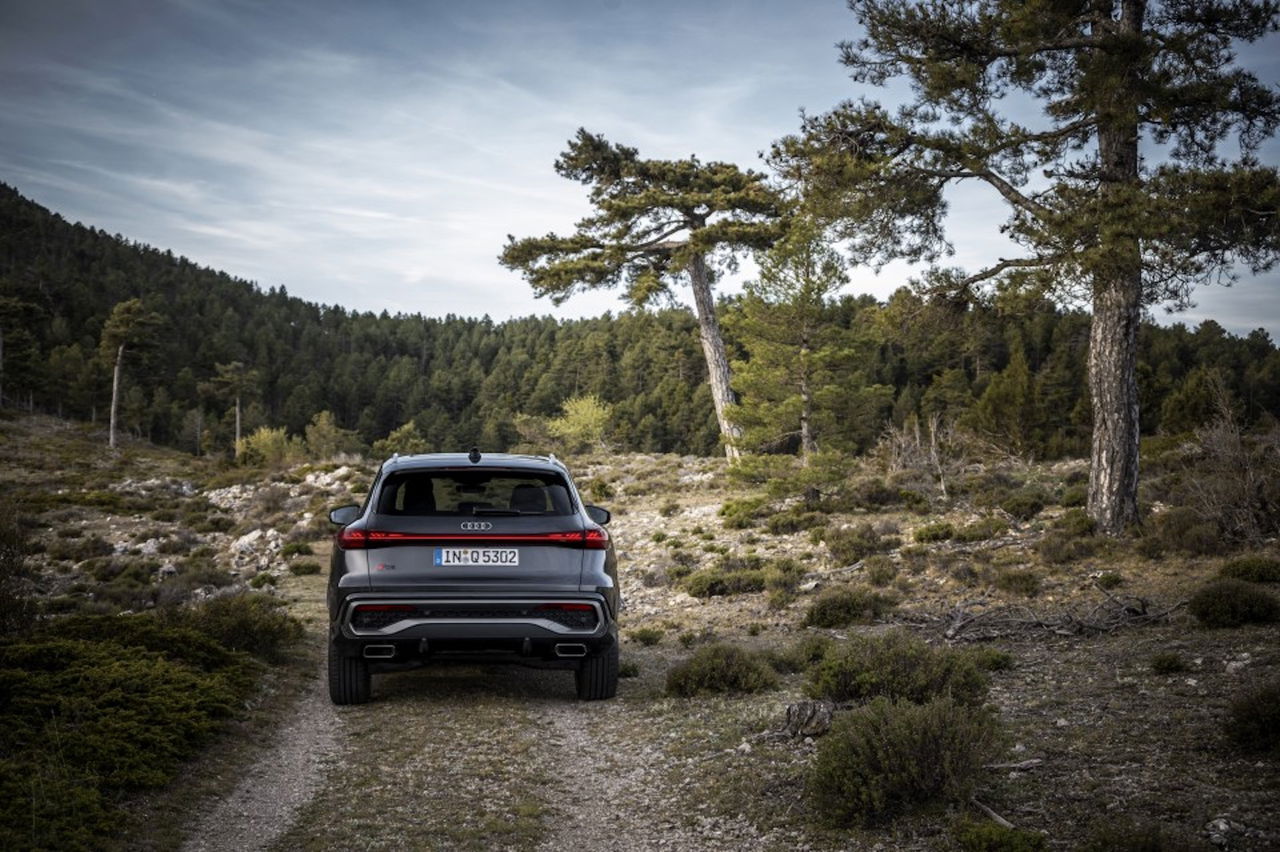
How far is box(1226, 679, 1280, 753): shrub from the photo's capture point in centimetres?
430

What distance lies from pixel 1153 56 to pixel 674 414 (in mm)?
82206

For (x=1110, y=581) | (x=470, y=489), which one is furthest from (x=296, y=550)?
(x=1110, y=581)

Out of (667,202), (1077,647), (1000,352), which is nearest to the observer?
(1077,647)

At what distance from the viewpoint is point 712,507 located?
22344mm

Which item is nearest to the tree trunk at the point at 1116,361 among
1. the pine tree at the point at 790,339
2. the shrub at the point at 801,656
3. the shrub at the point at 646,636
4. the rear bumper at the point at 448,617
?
the shrub at the point at 801,656

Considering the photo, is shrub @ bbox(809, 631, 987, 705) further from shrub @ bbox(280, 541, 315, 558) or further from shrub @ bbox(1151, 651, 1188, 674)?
shrub @ bbox(280, 541, 315, 558)

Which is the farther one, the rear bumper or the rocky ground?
the rear bumper

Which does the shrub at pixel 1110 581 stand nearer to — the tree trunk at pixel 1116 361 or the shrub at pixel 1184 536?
the shrub at pixel 1184 536

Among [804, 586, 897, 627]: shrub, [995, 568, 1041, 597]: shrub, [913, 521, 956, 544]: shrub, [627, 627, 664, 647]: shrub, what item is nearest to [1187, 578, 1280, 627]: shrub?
[995, 568, 1041, 597]: shrub

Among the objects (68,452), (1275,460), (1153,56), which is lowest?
(68,452)

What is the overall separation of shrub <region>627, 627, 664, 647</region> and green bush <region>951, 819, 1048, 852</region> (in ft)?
22.0

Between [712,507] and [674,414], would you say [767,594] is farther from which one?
[674,414]

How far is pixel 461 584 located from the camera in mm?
6031

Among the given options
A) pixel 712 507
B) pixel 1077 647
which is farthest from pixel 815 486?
pixel 1077 647
